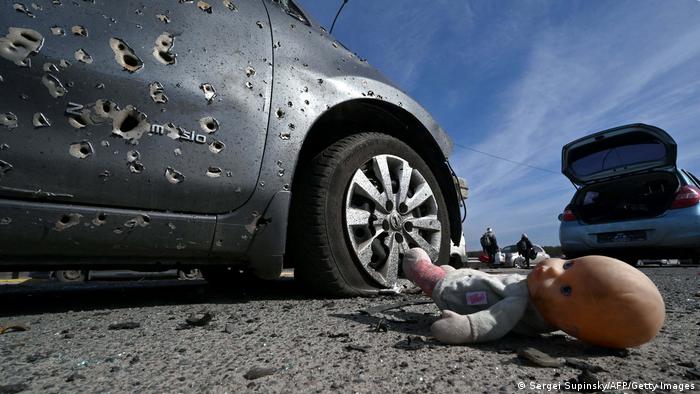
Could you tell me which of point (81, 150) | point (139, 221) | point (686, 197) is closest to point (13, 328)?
point (139, 221)

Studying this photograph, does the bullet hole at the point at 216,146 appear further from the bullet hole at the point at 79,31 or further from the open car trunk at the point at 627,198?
the open car trunk at the point at 627,198

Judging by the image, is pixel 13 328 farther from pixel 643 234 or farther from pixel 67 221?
pixel 643 234

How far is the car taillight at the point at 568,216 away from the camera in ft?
21.7

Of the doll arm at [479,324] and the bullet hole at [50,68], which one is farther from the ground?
the bullet hole at [50,68]

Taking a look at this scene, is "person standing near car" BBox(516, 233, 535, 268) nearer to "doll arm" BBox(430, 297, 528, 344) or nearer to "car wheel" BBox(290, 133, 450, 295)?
"car wheel" BBox(290, 133, 450, 295)

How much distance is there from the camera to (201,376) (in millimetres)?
964

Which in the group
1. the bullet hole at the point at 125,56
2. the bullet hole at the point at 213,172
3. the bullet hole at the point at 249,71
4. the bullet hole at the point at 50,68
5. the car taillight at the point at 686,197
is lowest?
the bullet hole at the point at 213,172

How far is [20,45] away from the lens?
137 centimetres

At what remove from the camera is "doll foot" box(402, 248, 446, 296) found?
5.30 ft

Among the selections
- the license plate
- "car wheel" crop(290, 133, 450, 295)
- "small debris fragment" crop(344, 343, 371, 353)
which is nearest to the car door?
"car wheel" crop(290, 133, 450, 295)

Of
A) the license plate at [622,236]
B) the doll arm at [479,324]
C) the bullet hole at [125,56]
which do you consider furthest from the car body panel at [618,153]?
the bullet hole at [125,56]

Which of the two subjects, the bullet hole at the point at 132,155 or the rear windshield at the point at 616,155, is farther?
the rear windshield at the point at 616,155

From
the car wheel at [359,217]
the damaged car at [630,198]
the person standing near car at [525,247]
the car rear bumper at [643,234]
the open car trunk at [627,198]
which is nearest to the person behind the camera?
the car wheel at [359,217]

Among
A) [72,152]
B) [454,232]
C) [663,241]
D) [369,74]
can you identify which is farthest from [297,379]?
[663,241]
